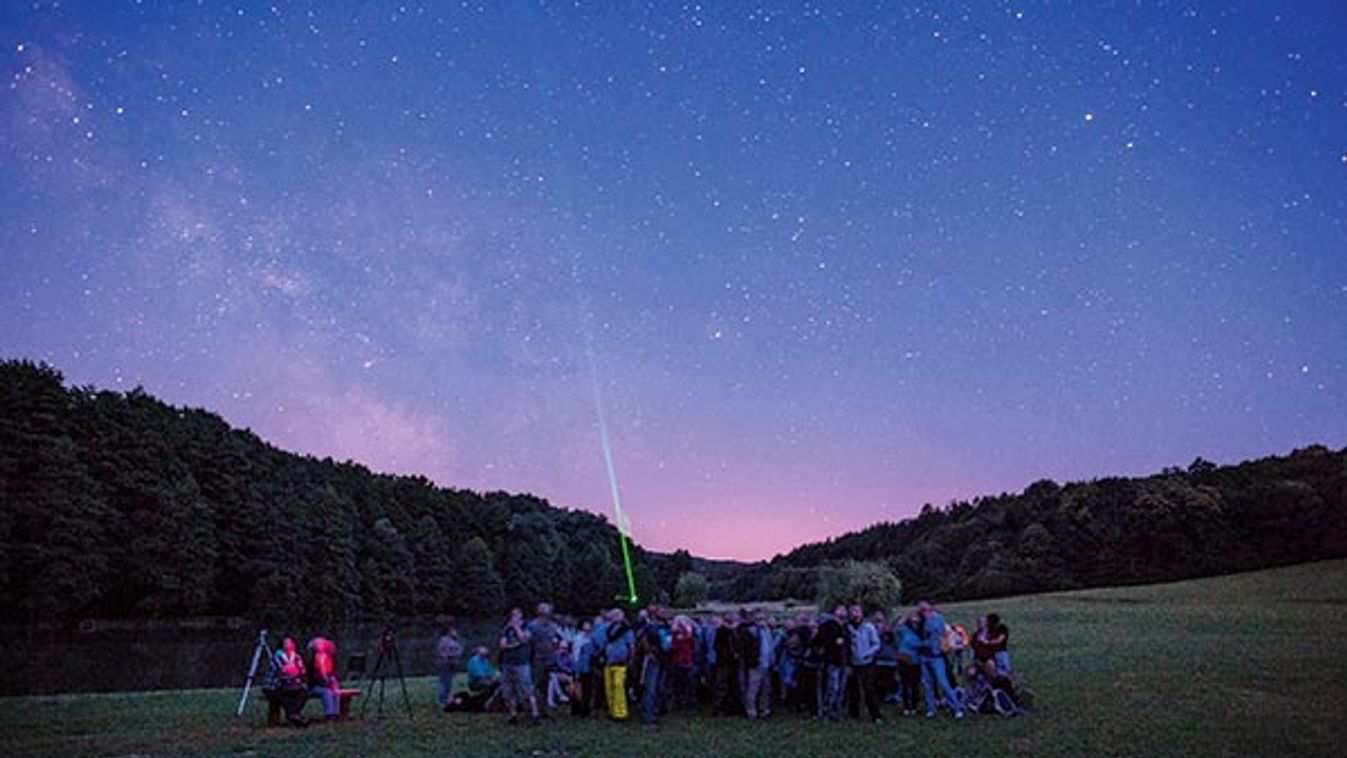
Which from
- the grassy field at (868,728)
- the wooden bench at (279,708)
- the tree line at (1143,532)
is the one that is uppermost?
the tree line at (1143,532)

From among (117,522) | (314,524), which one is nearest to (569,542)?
(314,524)

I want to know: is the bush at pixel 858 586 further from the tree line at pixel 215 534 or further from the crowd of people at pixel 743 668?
the tree line at pixel 215 534

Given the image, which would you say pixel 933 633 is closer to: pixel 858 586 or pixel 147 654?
pixel 147 654

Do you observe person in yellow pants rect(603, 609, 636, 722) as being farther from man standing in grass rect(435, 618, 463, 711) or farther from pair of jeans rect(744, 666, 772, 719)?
man standing in grass rect(435, 618, 463, 711)

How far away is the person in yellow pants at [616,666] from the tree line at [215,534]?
53.2m

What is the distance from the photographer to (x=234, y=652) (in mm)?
48062

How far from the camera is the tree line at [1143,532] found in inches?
3083

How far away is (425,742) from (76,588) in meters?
57.3

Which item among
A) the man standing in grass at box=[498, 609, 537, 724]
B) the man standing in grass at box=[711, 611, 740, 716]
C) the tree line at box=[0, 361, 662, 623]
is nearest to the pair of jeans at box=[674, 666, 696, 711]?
the man standing in grass at box=[711, 611, 740, 716]

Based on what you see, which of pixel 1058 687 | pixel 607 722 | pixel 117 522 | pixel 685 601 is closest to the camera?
pixel 607 722

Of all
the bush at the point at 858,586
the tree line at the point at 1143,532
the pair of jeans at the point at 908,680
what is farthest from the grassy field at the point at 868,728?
the tree line at the point at 1143,532

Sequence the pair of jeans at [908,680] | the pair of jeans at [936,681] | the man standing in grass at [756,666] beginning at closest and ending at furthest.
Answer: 1. the man standing in grass at [756,666]
2. the pair of jeans at [936,681]
3. the pair of jeans at [908,680]

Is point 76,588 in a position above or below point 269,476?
below

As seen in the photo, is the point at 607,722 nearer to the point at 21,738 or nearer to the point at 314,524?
the point at 21,738
